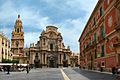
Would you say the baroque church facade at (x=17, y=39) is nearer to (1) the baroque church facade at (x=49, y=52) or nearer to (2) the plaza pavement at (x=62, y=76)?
(1) the baroque church facade at (x=49, y=52)

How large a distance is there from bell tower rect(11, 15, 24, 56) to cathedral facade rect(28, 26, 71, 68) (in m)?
17.6

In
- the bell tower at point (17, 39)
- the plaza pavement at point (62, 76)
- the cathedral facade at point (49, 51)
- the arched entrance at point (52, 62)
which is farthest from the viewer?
the bell tower at point (17, 39)

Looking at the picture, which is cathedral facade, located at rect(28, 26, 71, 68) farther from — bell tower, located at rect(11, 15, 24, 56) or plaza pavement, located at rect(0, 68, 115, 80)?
plaza pavement, located at rect(0, 68, 115, 80)

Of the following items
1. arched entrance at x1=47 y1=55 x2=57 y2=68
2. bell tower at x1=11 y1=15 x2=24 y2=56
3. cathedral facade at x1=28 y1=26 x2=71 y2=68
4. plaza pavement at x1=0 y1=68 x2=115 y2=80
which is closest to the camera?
plaza pavement at x1=0 y1=68 x2=115 y2=80

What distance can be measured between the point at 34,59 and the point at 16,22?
1154 inches

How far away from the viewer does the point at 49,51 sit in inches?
3989

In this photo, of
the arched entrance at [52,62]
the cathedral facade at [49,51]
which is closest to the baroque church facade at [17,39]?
the cathedral facade at [49,51]

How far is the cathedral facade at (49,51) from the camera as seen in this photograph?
98.8 metres

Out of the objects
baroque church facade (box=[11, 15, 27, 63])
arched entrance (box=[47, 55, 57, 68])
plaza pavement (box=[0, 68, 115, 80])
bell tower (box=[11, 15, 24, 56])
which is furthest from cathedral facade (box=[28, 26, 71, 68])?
plaza pavement (box=[0, 68, 115, 80])

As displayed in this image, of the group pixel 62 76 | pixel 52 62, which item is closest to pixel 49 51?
pixel 52 62

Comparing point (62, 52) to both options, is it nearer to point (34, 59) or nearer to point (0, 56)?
point (34, 59)

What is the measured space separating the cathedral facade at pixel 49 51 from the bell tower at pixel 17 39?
17640mm

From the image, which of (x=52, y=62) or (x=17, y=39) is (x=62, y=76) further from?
(x=17, y=39)

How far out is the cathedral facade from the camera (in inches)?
3890
